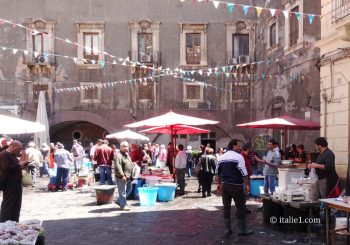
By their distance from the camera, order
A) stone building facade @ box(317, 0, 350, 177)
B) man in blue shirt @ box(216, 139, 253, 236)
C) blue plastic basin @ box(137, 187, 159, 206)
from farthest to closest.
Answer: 1. blue plastic basin @ box(137, 187, 159, 206)
2. stone building facade @ box(317, 0, 350, 177)
3. man in blue shirt @ box(216, 139, 253, 236)

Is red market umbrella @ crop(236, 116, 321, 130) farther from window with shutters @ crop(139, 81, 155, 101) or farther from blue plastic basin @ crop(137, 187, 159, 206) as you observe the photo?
window with shutters @ crop(139, 81, 155, 101)

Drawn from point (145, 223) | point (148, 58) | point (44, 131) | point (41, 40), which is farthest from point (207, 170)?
point (41, 40)

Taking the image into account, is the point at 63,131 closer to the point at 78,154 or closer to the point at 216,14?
the point at 78,154

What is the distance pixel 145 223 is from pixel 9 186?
3136 mm

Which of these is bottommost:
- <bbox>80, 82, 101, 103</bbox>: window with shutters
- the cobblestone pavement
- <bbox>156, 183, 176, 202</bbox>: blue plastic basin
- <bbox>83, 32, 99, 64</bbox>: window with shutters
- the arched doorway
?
the cobblestone pavement

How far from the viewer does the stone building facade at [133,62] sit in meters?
26.9

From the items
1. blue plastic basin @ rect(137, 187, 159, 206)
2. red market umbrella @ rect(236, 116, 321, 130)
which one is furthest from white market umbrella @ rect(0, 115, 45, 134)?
red market umbrella @ rect(236, 116, 321, 130)

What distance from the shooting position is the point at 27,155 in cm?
1525

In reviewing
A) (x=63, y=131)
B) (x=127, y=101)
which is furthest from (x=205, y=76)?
(x=63, y=131)

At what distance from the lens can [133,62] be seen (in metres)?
26.8

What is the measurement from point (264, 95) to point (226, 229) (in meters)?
16.8

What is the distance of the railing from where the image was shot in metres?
11.4

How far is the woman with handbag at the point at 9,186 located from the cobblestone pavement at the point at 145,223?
0.95 m

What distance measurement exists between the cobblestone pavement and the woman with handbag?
95cm
